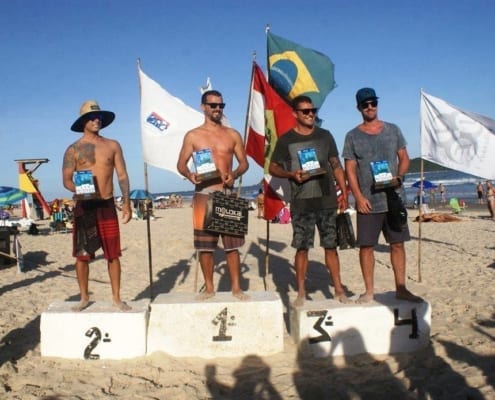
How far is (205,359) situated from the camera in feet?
13.5

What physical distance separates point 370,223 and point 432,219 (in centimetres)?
1540

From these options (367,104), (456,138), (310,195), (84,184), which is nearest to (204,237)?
(310,195)

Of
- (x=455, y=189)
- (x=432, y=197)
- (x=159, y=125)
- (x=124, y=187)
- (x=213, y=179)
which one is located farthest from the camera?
(x=455, y=189)

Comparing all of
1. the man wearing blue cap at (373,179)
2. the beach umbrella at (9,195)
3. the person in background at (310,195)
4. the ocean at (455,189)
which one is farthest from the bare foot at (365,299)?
the beach umbrella at (9,195)

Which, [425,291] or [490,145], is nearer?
[490,145]

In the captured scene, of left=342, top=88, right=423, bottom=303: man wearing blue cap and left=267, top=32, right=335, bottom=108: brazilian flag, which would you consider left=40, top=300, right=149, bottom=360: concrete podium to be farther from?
left=267, top=32, right=335, bottom=108: brazilian flag

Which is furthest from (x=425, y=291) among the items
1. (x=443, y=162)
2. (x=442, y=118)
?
(x=442, y=118)

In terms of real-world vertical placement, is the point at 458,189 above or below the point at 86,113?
above

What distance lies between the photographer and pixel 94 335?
4.14 metres

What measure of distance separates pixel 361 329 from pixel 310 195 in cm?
137

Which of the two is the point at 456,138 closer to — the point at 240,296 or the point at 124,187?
the point at 240,296

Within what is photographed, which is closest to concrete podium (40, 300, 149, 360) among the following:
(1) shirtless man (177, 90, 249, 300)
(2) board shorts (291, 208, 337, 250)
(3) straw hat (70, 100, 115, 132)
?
(1) shirtless man (177, 90, 249, 300)

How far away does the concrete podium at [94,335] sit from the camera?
413cm

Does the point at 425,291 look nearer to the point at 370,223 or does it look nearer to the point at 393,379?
the point at 370,223
